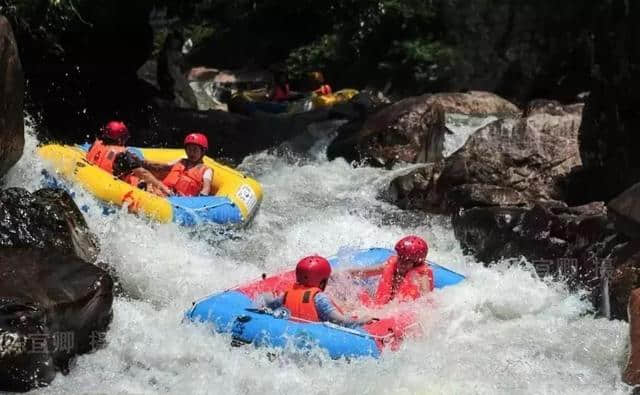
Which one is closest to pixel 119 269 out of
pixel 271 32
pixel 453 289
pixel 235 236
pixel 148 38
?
pixel 235 236

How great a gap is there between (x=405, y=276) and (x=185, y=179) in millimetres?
3752

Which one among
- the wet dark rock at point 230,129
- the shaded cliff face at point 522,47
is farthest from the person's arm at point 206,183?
the shaded cliff face at point 522,47

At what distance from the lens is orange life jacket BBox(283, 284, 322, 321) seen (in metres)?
6.50

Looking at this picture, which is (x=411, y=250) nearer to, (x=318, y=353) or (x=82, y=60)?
(x=318, y=353)

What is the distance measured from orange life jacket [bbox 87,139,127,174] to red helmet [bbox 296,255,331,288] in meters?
3.93

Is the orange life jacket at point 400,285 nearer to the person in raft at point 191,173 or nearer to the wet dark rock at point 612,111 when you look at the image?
the person in raft at point 191,173

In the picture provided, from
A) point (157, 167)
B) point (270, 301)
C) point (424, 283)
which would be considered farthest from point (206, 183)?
point (424, 283)

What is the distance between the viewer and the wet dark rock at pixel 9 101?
826 centimetres

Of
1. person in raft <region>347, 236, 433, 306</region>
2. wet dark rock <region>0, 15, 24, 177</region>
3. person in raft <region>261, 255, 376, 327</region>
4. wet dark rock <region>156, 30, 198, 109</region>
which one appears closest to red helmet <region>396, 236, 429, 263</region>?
person in raft <region>347, 236, 433, 306</region>

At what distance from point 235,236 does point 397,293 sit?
3.18 m

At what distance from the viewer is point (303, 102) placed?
1884 centimetres

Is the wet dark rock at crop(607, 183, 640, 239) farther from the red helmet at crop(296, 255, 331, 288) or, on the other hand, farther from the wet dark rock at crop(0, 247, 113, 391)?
the wet dark rock at crop(0, 247, 113, 391)

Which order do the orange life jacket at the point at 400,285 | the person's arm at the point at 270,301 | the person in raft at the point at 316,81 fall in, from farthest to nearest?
the person in raft at the point at 316,81
the orange life jacket at the point at 400,285
the person's arm at the point at 270,301

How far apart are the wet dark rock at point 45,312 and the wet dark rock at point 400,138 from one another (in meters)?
7.08
